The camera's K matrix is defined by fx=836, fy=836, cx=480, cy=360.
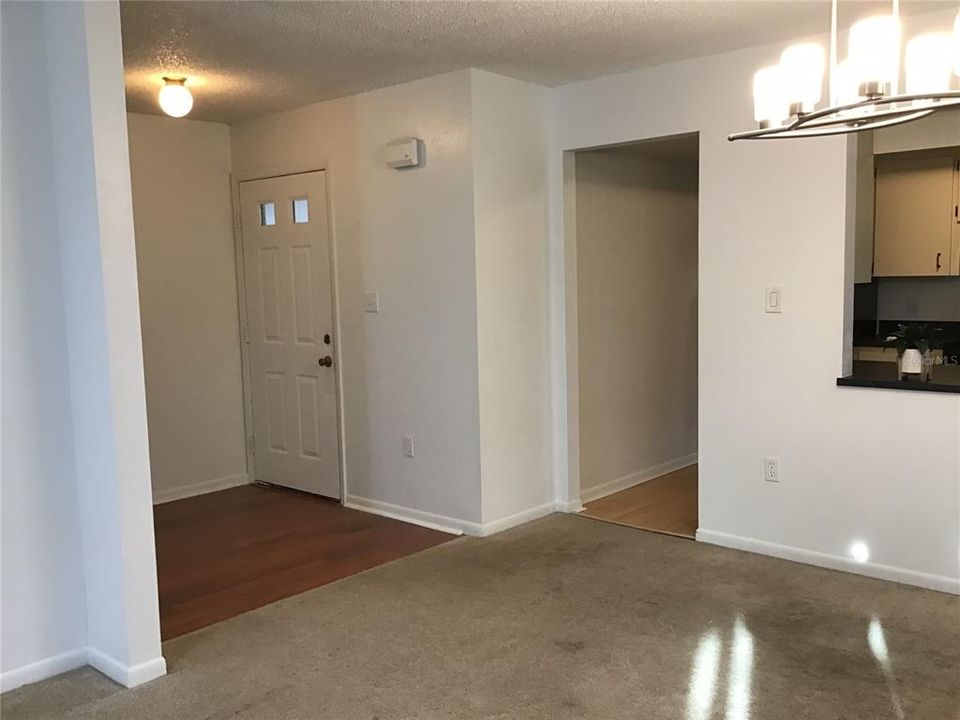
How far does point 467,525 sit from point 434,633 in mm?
1179

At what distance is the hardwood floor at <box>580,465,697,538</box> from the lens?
433cm

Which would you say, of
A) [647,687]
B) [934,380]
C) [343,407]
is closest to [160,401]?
[343,407]

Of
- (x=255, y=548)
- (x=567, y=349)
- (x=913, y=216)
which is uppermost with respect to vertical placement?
(x=913, y=216)

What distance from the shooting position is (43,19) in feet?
8.84

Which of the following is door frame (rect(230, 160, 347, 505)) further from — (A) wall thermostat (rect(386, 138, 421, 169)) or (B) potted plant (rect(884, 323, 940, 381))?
(B) potted plant (rect(884, 323, 940, 381))

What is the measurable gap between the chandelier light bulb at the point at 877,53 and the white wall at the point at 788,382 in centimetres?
168

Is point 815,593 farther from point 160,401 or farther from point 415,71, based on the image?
point 160,401

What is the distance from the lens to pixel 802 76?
212 centimetres

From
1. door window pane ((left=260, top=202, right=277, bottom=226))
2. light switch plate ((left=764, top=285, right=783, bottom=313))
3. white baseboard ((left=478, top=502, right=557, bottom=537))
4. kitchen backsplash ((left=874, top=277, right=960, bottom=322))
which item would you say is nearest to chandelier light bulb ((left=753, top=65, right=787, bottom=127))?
light switch plate ((left=764, top=285, right=783, bottom=313))

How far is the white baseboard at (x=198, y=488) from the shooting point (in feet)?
16.7

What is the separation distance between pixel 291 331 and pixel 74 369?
235cm

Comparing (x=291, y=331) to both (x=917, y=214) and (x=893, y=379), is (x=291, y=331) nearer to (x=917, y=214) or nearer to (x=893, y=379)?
(x=893, y=379)

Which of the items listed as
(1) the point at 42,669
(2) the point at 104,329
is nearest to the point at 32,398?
(2) the point at 104,329

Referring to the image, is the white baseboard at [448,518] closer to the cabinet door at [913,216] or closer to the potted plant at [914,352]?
the potted plant at [914,352]
